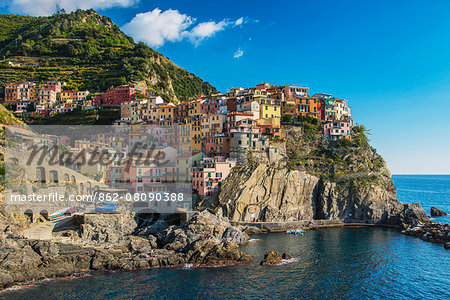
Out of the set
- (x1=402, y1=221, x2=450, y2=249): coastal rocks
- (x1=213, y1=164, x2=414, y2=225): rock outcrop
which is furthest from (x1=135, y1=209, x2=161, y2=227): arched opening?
(x1=402, y1=221, x2=450, y2=249): coastal rocks

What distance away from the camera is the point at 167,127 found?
71.2 meters

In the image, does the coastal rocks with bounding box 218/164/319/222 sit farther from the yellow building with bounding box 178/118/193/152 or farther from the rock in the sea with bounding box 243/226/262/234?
the yellow building with bounding box 178/118/193/152

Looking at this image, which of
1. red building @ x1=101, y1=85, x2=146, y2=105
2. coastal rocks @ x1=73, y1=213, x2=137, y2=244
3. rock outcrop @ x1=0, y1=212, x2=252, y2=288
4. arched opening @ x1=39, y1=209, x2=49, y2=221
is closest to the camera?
rock outcrop @ x1=0, y1=212, x2=252, y2=288

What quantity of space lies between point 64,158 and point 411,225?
52546mm

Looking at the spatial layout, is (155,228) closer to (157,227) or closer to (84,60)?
(157,227)

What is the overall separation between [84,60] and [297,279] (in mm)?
106313

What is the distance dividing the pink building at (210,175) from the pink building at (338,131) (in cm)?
2163

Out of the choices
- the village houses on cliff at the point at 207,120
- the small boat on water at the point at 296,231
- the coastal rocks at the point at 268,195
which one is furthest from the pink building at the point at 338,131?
the small boat on water at the point at 296,231

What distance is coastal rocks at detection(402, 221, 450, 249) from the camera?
45.9 m

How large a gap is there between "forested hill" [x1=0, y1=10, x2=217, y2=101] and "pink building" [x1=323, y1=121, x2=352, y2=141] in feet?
162

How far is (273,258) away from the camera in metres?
37.2

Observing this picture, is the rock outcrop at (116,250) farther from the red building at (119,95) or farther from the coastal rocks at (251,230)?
the red building at (119,95)

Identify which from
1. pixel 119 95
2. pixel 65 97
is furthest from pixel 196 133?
pixel 65 97

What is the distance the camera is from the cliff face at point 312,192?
53781 millimetres
